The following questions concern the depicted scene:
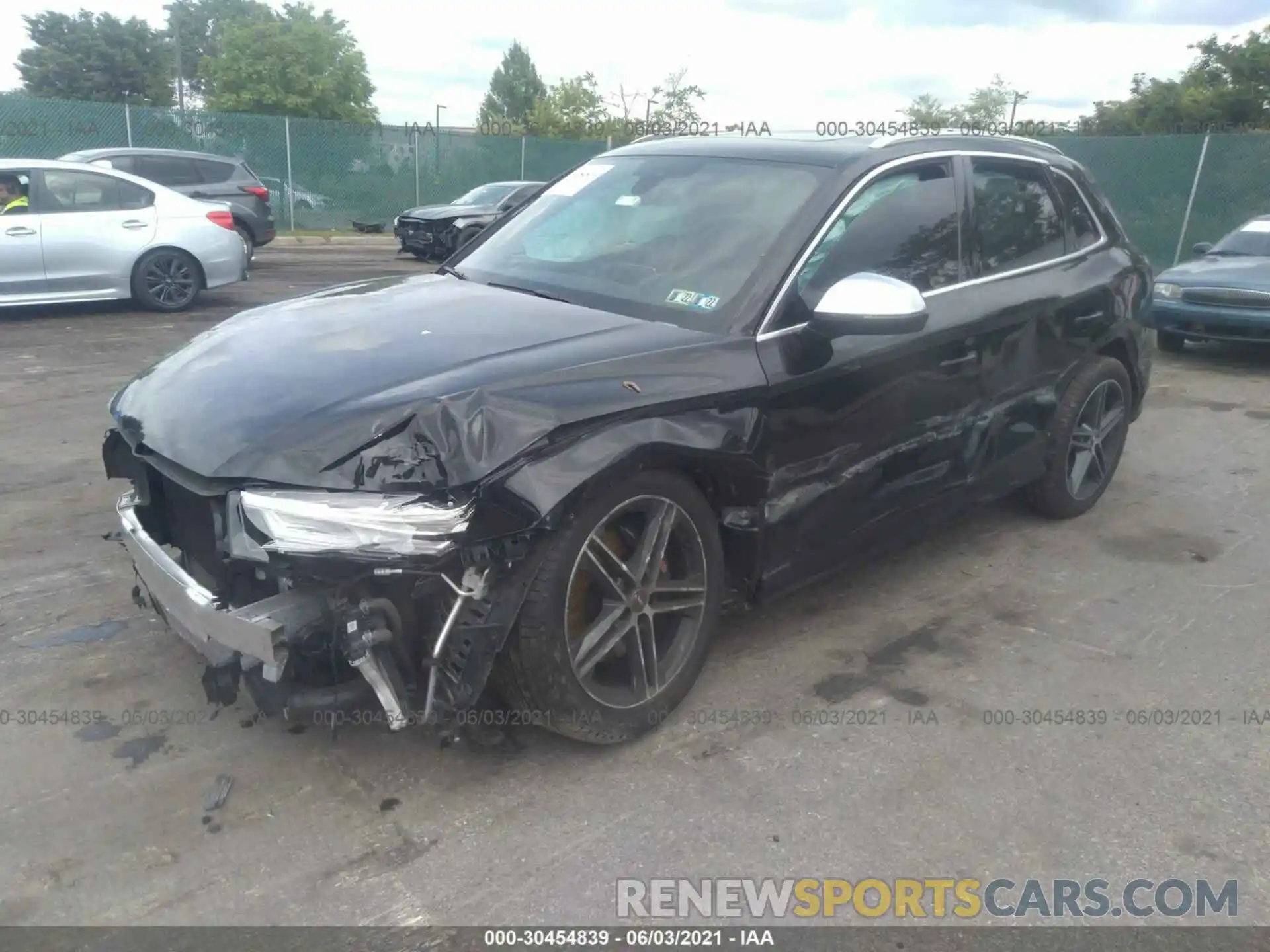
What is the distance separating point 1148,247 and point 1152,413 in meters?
9.83

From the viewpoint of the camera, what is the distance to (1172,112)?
29391mm

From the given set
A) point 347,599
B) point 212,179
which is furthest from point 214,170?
point 347,599

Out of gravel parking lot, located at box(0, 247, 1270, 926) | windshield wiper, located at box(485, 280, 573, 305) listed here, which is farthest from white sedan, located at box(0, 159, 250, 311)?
windshield wiper, located at box(485, 280, 573, 305)

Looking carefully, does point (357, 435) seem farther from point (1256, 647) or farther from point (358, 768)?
point (1256, 647)

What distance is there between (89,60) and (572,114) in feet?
122

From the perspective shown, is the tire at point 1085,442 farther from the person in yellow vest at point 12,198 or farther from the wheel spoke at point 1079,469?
the person in yellow vest at point 12,198

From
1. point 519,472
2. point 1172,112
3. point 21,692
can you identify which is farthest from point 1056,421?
point 1172,112

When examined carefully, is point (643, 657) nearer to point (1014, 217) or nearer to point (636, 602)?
point (636, 602)

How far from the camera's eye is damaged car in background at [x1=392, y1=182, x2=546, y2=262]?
1650 cm

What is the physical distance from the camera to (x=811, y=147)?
3945 mm

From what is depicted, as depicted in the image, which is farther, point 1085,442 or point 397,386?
point 1085,442

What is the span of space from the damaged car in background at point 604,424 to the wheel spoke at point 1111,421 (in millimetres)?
543

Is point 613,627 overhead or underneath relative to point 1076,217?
underneath
